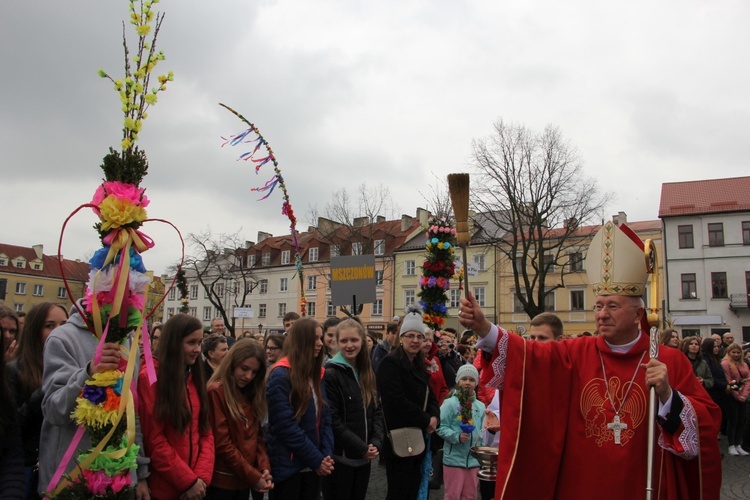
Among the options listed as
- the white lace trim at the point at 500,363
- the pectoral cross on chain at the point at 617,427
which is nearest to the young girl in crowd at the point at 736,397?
the pectoral cross on chain at the point at 617,427

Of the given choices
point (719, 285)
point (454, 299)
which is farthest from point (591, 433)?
point (454, 299)

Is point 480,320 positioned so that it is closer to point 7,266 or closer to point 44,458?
point 44,458

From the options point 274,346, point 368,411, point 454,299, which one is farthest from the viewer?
point 454,299

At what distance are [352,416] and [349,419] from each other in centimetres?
4

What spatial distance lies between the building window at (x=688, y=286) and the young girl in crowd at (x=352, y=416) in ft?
140

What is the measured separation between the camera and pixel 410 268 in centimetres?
5200

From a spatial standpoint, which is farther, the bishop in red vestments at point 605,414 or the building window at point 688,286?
the building window at point 688,286

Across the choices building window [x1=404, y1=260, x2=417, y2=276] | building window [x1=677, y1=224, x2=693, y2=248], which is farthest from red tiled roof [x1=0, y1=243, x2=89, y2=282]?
building window [x1=677, y1=224, x2=693, y2=248]

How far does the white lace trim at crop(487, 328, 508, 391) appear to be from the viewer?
375cm

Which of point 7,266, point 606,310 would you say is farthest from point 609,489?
point 7,266

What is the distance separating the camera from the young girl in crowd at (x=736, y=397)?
11578 mm

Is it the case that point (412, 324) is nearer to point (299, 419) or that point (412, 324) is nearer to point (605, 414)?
point (299, 419)

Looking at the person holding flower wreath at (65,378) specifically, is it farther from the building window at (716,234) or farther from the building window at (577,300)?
the building window at (716,234)

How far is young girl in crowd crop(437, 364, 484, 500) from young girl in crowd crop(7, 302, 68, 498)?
402 cm
